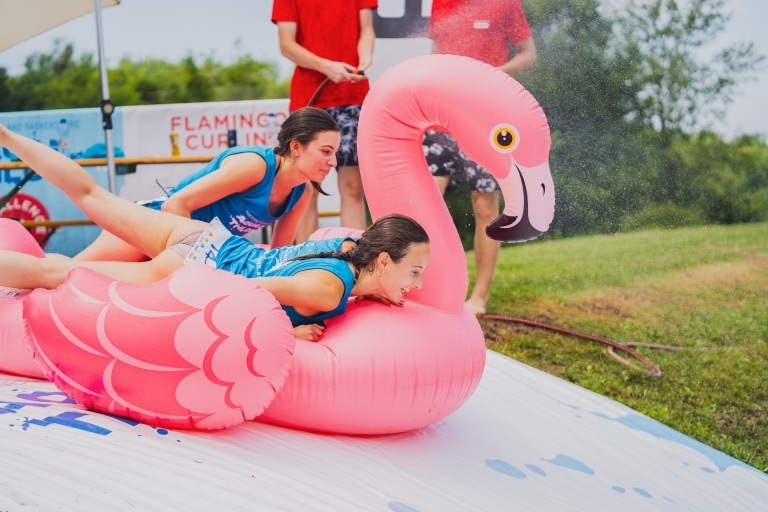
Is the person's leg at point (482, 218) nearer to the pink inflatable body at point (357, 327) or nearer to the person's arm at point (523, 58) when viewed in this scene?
the person's arm at point (523, 58)

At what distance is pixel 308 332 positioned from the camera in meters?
2.24

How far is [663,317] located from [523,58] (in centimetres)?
139

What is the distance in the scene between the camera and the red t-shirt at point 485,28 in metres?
3.74

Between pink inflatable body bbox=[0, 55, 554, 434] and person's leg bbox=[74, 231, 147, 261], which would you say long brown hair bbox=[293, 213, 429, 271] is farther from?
person's leg bbox=[74, 231, 147, 261]

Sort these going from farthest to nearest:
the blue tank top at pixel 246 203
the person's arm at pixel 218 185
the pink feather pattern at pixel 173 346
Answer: the blue tank top at pixel 246 203 → the person's arm at pixel 218 185 → the pink feather pattern at pixel 173 346

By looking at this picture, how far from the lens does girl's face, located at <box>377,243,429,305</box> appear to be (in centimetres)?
216

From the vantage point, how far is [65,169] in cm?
260

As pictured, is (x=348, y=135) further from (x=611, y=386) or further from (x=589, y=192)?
(x=611, y=386)

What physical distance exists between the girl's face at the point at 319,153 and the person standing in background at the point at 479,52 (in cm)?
121

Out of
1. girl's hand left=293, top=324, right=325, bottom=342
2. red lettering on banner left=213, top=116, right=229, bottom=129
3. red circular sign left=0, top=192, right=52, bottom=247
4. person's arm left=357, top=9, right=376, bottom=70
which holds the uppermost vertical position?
person's arm left=357, top=9, right=376, bottom=70

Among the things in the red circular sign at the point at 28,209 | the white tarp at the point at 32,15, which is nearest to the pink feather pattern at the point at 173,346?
the white tarp at the point at 32,15

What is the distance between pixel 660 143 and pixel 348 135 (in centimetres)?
145

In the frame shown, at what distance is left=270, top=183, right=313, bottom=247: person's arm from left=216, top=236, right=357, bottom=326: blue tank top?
475mm

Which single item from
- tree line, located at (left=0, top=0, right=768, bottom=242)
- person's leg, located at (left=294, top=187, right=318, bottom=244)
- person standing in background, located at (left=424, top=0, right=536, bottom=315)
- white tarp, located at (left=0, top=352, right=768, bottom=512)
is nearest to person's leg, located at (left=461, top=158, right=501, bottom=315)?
person standing in background, located at (left=424, top=0, right=536, bottom=315)
